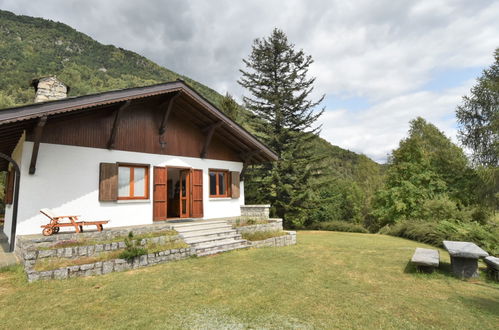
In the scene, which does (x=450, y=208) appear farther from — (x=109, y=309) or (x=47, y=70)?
(x=47, y=70)

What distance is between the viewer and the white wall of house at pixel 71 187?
7879 millimetres

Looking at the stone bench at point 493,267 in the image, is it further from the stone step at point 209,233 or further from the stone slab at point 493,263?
the stone step at point 209,233

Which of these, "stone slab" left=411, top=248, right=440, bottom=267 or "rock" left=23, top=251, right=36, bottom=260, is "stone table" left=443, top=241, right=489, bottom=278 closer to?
"stone slab" left=411, top=248, right=440, bottom=267

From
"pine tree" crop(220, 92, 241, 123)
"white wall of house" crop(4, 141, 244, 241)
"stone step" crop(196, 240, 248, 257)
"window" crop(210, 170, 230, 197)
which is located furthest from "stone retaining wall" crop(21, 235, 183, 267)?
"pine tree" crop(220, 92, 241, 123)

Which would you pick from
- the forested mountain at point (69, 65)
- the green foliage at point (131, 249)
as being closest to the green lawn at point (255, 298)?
the green foliage at point (131, 249)

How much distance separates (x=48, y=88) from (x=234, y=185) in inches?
352

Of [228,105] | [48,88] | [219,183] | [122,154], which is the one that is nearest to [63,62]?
[228,105]

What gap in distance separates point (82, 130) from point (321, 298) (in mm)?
8899

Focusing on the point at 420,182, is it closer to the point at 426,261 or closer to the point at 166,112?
the point at 426,261

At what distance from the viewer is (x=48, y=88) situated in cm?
1112

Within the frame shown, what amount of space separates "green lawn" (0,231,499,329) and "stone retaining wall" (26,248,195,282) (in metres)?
0.25

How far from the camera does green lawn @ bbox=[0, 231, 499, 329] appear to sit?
12.7 ft

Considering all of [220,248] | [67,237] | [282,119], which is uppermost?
[282,119]

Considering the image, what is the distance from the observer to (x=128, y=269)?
6.94 meters
